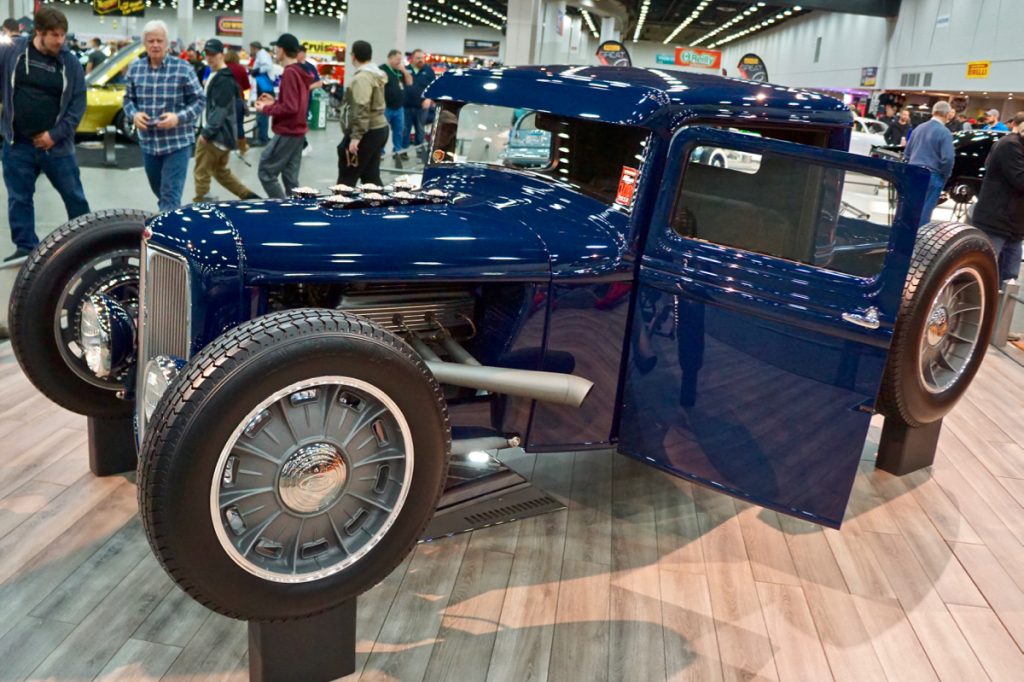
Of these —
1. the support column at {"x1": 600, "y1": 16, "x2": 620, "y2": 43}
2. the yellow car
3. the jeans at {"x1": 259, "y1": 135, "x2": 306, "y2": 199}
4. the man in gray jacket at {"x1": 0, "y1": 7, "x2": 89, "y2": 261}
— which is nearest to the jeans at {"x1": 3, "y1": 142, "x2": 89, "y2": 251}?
the man in gray jacket at {"x1": 0, "y1": 7, "x2": 89, "y2": 261}

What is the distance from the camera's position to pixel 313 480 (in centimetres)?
249

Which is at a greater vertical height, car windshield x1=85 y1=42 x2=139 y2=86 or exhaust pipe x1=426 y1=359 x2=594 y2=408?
car windshield x1=85 y1=42 x2=139 y2=86

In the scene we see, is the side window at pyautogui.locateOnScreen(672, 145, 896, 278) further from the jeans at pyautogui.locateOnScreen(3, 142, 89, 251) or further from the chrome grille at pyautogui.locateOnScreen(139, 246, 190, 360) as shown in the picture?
the jeans at pyautogui.locateOnScreen(3, 142, 89, 251)

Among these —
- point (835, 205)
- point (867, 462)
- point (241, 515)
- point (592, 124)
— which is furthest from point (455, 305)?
point (867, 462)

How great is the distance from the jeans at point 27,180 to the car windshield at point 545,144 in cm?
365

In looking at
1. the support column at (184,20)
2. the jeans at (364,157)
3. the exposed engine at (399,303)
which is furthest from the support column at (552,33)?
the exposed engine at (399,303)

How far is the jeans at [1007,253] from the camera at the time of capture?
7129mm

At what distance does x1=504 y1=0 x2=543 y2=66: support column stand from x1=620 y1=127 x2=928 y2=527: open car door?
57.9 ft

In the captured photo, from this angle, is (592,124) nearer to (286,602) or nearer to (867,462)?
(286,602)

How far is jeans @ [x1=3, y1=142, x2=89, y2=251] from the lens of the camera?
246 inches

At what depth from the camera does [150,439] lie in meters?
2.22

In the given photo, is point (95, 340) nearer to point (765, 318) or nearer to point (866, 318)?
point (765, 318)

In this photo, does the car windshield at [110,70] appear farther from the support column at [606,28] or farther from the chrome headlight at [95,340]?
the support column at [606,28]

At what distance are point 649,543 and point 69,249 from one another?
101 inches
